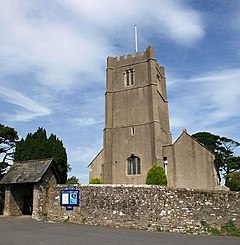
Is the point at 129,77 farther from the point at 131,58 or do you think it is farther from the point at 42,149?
the point at 42,149

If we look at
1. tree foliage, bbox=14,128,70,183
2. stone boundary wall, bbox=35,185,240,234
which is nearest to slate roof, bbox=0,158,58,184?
stone boundary wall, bbox=35,185,240,234

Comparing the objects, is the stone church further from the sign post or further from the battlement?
the sign post

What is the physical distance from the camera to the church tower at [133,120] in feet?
100

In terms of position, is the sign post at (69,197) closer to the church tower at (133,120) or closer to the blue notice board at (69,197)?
the blue notice board at (69,197)

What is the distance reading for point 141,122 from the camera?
105 feet

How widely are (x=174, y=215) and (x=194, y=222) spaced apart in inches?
40.2

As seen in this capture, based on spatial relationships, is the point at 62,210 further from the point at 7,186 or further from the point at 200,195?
the point at 200,195

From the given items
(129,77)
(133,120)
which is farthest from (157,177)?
(129,77)

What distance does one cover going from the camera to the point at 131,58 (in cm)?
3581

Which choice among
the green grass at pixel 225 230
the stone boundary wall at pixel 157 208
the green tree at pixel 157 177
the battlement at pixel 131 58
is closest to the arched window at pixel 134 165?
the green tree at pixel 157 177

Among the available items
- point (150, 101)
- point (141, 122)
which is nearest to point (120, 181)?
point (141, 122)

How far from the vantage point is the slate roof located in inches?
723

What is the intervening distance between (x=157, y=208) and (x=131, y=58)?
24.8 m

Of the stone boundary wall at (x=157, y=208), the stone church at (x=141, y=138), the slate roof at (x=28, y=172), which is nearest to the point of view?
the stone boundary wall at (x=157, y=208)
